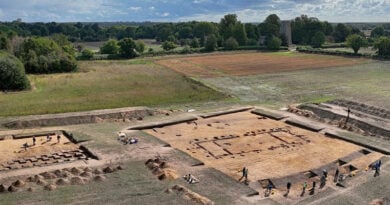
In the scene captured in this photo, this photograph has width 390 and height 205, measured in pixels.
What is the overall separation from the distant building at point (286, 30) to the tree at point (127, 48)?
50711 mm

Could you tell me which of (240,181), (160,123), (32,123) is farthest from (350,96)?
(32,123)

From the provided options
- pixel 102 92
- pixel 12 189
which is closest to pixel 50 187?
pixel 12 189

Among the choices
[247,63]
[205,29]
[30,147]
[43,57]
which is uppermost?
[205,29]

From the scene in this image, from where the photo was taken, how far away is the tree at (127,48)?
10069cm

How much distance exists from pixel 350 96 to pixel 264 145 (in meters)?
24.7

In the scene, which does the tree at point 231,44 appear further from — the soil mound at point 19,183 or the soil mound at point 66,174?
the soil mound at point 19,183

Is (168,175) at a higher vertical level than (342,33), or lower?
lower

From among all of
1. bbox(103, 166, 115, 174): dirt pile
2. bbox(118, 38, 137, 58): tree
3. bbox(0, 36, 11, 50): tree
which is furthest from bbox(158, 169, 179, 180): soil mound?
bbox(118, 38, 137, 58): tree

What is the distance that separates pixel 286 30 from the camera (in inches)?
5261

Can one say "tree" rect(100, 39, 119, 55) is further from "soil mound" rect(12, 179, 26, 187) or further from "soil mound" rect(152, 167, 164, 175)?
"soil mound" rect(12, 179, 26, 187)

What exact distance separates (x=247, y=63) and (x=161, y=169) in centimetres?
6404

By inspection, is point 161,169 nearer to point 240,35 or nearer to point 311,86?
point 311,86

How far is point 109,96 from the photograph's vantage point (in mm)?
54656

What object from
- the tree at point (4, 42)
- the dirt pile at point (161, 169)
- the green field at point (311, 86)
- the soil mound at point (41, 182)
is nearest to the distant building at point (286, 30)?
the green field at point (311, 86)
